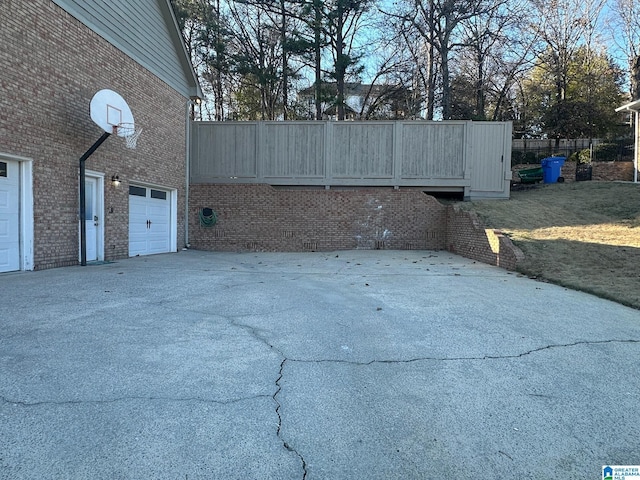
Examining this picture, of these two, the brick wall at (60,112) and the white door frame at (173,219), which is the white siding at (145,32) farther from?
the white door frame at (173,219)

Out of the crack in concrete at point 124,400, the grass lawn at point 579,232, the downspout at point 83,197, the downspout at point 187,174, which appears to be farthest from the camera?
the downspout at point 187,174

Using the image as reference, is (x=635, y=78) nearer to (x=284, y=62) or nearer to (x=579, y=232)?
(x=579, y=232)

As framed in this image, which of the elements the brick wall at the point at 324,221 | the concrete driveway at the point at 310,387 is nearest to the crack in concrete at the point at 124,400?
the concrete driveway at the point at 310,387

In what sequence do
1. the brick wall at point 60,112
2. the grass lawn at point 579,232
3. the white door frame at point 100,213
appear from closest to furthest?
the brick wall at point 60,112, the grass lawn at point 579,232, the white door frame at point 100,213

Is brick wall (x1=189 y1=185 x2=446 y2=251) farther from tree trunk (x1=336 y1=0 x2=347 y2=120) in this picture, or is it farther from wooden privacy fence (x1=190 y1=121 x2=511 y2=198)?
tree trunk (x1=336 y1=0 x2=347 y2=120)

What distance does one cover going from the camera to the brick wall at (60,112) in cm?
748

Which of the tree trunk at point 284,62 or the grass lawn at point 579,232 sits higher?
the tree trunk at point 284,62

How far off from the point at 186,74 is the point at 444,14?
12910 mm

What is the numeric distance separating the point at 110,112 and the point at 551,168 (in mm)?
16814

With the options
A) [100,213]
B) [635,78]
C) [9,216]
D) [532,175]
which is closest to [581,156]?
[532,175]

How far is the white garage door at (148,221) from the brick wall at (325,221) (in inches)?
69.3

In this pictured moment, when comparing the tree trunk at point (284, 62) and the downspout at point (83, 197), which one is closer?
the downspout at point (83, 197)

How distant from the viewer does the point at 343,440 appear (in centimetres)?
238

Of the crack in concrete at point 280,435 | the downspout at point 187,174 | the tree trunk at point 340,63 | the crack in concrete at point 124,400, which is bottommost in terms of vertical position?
the crack in concrete at point 280,435
